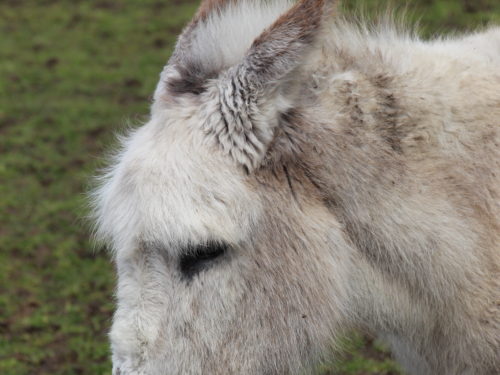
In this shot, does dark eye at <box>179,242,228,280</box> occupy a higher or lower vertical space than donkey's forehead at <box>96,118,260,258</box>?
lower

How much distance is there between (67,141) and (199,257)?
6273 mm

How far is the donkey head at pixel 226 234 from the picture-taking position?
3055mm

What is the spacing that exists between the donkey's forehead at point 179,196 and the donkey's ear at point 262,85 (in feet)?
0.29

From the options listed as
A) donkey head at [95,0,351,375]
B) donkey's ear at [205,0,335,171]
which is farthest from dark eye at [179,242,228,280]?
donkey's ear at [205,0,335,171]

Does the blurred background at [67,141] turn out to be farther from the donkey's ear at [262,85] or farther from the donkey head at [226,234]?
the donkey's ear at [262,85]

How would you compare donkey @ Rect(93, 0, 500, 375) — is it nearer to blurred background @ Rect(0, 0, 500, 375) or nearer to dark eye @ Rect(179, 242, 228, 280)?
dark eye @ Rect(179, 242, 228, 280)

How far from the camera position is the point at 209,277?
312 centimetres

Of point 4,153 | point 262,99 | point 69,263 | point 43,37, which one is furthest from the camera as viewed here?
point 43,37

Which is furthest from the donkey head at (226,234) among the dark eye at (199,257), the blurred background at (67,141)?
the blurred background at (67,141)

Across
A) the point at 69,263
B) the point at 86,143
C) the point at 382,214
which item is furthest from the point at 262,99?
the point at 86,143

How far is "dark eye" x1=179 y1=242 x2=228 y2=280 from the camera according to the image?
306cm

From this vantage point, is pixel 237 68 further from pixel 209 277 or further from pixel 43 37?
pixel 43 37

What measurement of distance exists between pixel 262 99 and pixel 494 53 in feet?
3.55

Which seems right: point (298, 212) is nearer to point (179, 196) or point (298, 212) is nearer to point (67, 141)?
point (179, 196)
